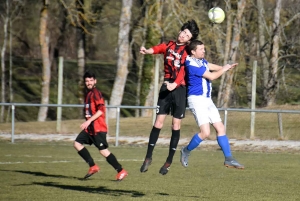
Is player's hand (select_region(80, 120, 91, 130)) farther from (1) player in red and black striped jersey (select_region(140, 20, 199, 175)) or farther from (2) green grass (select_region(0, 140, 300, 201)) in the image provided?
(1) player in red and black striped jersey (select_region(140, 20, 199, 175))

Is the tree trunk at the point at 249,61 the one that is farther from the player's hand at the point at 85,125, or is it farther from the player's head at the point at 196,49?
the player's head at the point at 196,49

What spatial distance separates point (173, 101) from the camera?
38.5 feet

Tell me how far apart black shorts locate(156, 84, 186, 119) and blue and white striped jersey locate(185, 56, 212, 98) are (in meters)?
0.26

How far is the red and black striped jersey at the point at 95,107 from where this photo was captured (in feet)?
41.9

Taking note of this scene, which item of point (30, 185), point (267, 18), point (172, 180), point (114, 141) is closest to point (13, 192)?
point (30, 185)

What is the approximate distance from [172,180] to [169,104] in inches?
97.8

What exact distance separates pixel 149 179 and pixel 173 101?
2.71 meters

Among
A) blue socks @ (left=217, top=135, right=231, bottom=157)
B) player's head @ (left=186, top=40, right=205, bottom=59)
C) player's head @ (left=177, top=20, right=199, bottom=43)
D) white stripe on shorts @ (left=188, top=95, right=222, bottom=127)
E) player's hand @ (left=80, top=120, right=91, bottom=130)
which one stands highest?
player's head @ (left=177, top=20, right=199, bottom=43)

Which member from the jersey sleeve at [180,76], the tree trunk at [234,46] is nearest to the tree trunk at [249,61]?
the tree trunk at [234,46]

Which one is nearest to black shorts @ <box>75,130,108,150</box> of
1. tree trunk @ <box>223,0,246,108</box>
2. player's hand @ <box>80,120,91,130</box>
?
player's hand @ <box>80,120,91,130</box>

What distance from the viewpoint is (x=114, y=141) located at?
78.0ft

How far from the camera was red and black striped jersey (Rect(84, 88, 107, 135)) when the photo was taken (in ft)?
41.9

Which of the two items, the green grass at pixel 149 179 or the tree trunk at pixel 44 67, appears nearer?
the green grass at pixel 149 179

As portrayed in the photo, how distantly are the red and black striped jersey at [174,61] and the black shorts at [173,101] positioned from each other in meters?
0.17
